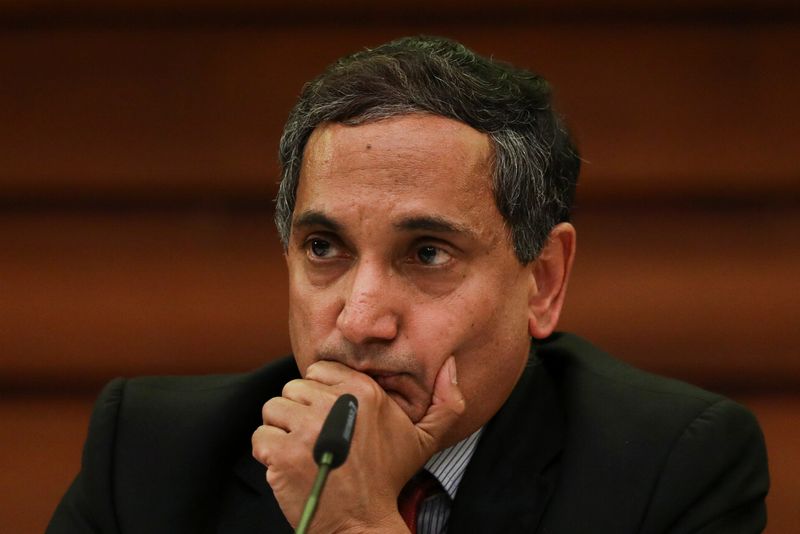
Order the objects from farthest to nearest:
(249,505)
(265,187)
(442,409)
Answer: (265,187), (249,505), (442,409)

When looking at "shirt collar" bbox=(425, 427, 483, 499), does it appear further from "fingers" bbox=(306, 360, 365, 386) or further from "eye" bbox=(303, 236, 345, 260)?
"eye" bbox=(303, 236, 345, 260)

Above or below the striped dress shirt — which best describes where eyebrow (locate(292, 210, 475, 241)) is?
above

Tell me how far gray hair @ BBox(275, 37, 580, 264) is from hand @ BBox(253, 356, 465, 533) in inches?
17.2

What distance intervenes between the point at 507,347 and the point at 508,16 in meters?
1.36

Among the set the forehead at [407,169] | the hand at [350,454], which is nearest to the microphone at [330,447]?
the hand at [350,454]

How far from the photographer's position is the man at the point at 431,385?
209 centimetres

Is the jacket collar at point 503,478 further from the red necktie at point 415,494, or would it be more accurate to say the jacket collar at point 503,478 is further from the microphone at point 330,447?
the microphone at point 330,447

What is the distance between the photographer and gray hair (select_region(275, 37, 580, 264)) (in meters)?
2.20

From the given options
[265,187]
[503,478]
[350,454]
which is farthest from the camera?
[265,187]

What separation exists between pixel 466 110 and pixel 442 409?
56cm

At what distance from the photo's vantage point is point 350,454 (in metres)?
2.02

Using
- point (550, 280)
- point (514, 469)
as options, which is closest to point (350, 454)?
point (514, 469)

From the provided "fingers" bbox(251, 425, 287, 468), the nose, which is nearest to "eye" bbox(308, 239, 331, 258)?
the nose

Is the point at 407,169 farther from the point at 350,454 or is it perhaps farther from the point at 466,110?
the point at 350,454
